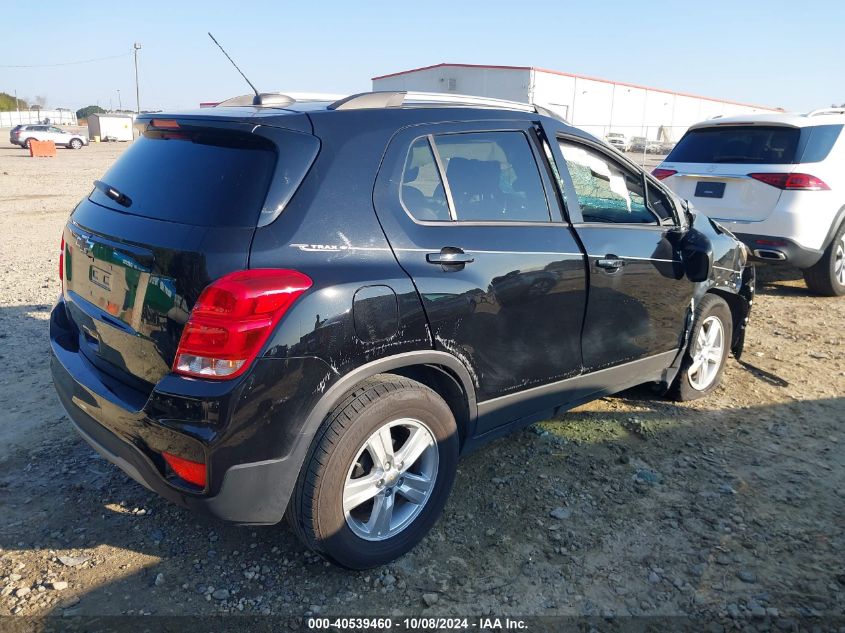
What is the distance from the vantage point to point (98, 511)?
3.16m

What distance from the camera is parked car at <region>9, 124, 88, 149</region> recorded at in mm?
37875

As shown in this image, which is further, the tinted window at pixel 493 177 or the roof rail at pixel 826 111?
the roof rail at pixel 826 111

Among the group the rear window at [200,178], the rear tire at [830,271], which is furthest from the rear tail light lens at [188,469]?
the rear tire at [830,271]

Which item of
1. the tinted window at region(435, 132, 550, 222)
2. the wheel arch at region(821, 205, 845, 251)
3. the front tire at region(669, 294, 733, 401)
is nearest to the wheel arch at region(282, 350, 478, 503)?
the tinted window at region(435, 132, 550, 222)

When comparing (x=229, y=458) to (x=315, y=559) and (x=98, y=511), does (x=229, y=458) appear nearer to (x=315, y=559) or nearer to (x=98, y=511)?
(x=315, y=559)

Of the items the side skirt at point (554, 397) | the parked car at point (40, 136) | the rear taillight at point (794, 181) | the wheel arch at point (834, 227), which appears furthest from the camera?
the parked car at point (40, 136)

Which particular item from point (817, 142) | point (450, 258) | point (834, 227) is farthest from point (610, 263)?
point (834, 227)

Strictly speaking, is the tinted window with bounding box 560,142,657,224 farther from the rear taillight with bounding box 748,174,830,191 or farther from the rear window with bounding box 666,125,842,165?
the rear window with bounding box 666,125,842,165

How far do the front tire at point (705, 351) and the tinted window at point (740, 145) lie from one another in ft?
9.60

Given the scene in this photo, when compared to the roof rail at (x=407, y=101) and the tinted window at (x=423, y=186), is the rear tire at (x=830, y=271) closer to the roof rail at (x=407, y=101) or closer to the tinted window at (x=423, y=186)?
the roof rail at (x=407, y=101)

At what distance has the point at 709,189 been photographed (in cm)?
700

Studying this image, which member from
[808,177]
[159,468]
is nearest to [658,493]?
[159,468]

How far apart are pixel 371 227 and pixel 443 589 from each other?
1519mm

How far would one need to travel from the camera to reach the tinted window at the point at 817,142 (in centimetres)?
664
